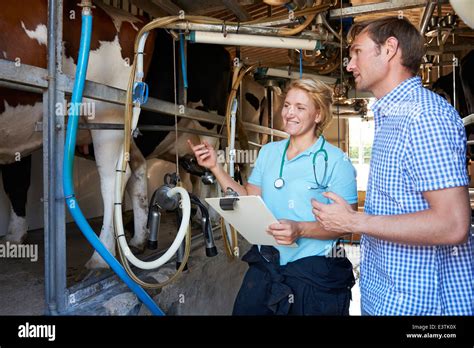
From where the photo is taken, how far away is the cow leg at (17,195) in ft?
11.2

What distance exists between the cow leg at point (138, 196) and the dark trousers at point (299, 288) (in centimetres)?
165

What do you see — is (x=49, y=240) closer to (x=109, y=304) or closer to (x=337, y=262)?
(x=109, y=304)

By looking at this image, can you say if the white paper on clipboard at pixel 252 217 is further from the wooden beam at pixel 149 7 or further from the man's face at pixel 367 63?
the wooden beam at pixel 149 7

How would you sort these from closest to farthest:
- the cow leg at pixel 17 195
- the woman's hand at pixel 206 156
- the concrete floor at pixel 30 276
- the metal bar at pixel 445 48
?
the woman's hand at pixel 206 156 < the concrete floor at pixel 30 276 < the cow leg at pixel 17 195 < the metal bar at pixel 445 48

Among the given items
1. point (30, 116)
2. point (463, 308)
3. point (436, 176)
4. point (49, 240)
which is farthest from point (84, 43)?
point (463, 308)

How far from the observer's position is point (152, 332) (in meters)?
1.67

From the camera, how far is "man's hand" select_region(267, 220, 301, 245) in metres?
1.53

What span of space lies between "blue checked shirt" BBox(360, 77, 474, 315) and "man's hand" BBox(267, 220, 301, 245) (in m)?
0.28

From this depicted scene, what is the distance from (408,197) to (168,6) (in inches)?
94.1

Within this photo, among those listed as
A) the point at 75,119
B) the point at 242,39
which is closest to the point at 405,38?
the point at 242,39

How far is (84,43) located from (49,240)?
895 millimetres

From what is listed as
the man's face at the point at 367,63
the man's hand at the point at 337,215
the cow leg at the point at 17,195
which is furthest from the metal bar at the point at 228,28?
the cow leg at the point at 17,195

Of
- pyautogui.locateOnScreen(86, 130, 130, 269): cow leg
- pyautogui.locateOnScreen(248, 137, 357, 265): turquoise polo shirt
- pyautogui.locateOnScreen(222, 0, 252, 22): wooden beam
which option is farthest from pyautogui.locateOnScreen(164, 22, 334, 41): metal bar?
pyautogui.locateOnScreen(248, 137, 357, 265): turquoise polo shirt

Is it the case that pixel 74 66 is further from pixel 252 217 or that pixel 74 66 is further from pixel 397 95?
pixel 397 95
